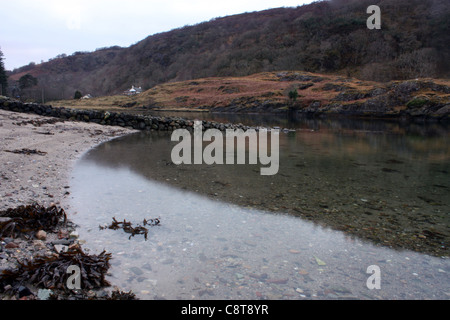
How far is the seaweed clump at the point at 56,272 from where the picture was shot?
3.34 metres

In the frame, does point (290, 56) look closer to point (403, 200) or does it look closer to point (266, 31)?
point (266, 31)

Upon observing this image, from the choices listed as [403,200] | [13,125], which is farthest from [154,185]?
[13,125]

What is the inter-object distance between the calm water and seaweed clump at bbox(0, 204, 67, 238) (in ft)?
1.50

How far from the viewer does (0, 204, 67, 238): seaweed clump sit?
443 centimetres

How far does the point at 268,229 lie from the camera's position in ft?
17.9

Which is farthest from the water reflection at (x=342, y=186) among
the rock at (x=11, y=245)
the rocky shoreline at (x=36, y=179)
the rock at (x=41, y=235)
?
the rock at (x=11, y=245)

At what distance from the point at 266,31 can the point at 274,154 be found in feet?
362

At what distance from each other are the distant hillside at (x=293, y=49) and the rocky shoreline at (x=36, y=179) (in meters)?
69.1

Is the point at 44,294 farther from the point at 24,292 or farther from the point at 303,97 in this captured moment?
the point at 303,97

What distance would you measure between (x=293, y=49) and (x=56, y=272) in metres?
99.3
